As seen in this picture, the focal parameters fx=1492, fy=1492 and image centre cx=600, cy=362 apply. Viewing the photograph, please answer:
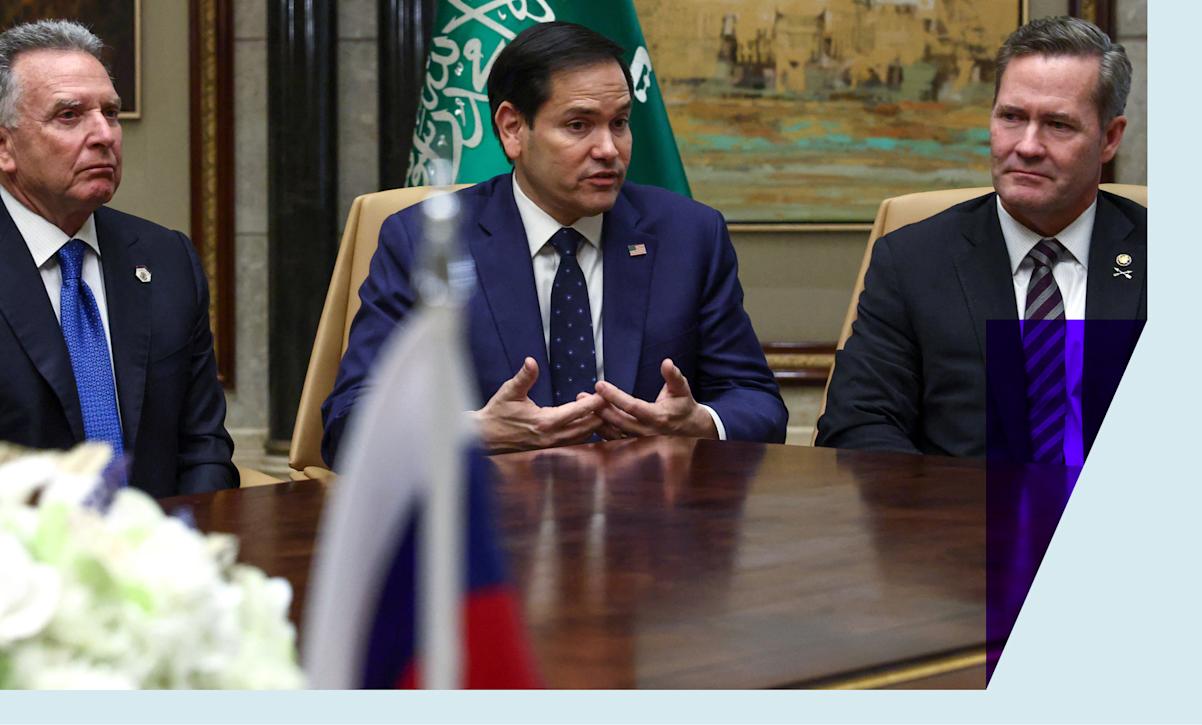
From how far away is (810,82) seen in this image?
5.96 m

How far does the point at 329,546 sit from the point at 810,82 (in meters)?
5.49

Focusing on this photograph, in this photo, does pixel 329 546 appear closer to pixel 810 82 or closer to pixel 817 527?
pixel 817 527

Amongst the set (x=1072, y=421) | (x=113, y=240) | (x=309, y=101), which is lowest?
(x=1072, y=421)

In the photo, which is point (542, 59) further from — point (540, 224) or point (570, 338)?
point (570, 338)

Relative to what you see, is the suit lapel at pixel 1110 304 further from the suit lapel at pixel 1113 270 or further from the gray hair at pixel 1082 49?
the gray hair at pixel 1082 49

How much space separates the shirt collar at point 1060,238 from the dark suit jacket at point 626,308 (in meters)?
0.59

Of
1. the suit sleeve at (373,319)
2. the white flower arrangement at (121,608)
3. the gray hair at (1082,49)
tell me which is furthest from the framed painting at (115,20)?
the white flower arrangement at (121,608)

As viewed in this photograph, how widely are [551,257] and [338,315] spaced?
515 mm

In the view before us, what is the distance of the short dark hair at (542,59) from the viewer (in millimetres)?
3295

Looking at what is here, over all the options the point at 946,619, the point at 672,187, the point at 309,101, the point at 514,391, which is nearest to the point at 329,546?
the point at 946,619

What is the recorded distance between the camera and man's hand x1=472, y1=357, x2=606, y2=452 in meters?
2.77

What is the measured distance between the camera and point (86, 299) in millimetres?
2945

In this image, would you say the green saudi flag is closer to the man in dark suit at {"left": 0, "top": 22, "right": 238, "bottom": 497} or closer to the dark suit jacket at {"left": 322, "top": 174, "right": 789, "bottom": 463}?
the dark suit jacket at {"left": 322, "top": 174, "right": 789, "bottom": 463}

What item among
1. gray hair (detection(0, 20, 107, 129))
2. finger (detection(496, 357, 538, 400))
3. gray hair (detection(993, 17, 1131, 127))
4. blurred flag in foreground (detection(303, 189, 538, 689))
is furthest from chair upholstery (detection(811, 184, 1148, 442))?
blurred flag in foreground (detection(303, 189, 538, 689))
